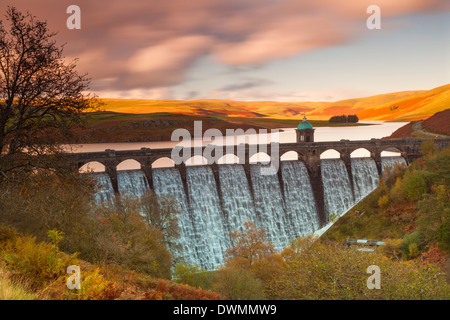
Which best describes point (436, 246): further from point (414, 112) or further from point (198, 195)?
point (414, 112)

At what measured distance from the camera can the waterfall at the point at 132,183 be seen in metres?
50.2

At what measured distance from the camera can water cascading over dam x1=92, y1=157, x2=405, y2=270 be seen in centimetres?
5150

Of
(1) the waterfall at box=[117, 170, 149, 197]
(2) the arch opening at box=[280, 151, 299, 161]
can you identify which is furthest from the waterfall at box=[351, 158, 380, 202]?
(1) the waterfall at box=[117, 170, 149, 197]

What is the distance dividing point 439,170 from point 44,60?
57.7m

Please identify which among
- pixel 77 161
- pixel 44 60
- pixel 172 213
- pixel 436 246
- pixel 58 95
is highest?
pixel 44 60

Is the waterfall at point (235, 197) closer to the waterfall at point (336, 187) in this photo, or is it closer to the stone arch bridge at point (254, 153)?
the stone arch bridge at point (254, 153)

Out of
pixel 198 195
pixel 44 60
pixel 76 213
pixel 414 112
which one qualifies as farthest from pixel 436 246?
pixel 414 112

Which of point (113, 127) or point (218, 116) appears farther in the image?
point (218, 116)

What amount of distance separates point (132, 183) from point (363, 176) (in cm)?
4518

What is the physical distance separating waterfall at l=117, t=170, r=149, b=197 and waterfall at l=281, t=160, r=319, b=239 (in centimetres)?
2521

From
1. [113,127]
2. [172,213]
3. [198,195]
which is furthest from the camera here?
[113,127]

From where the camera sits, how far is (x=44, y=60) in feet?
54.5

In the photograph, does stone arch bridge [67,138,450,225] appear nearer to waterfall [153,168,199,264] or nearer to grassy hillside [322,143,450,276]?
waterfall [153,168,199,264]

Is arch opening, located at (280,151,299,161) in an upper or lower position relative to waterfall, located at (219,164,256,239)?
upper
